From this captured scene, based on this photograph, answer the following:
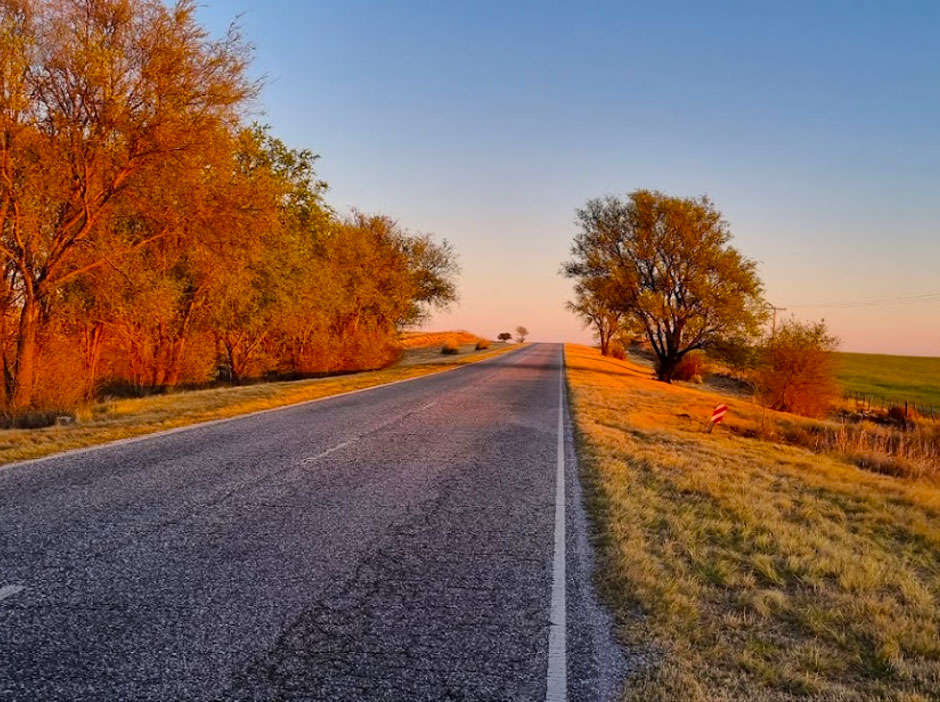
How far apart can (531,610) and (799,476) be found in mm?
8420

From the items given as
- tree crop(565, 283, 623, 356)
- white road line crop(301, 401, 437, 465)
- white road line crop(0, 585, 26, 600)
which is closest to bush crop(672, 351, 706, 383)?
tree crop(565, 283, 623, 356)

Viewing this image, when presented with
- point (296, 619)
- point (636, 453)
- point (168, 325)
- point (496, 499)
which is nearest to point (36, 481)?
point (296, 619)

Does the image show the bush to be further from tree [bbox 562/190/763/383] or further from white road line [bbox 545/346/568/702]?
white road line [bbox 545/346/568/702]

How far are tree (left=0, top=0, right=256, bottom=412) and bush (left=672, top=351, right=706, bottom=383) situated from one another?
39.3 meters

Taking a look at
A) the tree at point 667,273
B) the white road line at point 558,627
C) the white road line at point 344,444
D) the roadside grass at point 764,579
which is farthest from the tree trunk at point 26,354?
the tree at point 667,273

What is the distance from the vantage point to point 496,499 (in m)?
6.96

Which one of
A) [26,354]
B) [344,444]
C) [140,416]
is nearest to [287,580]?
[344,444]

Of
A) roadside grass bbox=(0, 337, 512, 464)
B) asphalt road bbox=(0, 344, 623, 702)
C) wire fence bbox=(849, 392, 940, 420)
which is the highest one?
roadside grass bbox=(0, 337, 512, 464)

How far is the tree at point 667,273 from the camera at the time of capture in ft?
107

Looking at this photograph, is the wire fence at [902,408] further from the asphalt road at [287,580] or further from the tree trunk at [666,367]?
the asphalt road at [287,580]

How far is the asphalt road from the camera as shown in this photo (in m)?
3.17

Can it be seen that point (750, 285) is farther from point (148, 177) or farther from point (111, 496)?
point (111, 496)

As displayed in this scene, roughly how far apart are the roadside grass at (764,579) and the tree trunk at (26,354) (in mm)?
14063

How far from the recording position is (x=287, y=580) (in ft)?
14.3
